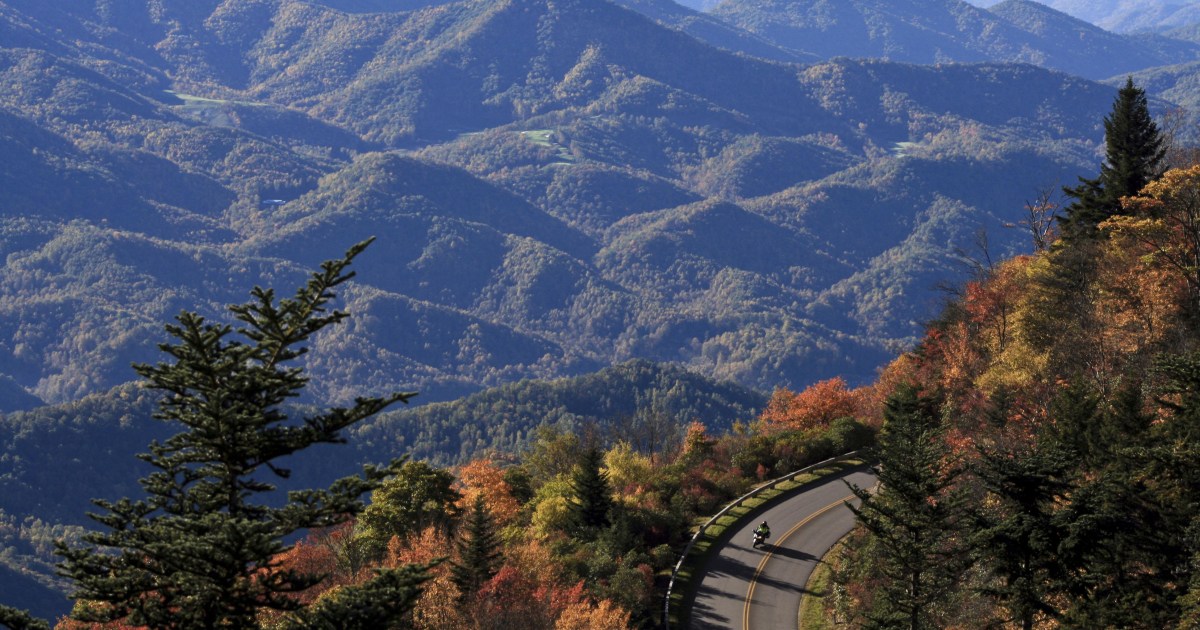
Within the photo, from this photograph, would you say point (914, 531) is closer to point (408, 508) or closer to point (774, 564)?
point (774, 564)

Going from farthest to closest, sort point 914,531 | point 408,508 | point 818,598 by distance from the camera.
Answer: point 408,508 → point 818,598 → point 914,531

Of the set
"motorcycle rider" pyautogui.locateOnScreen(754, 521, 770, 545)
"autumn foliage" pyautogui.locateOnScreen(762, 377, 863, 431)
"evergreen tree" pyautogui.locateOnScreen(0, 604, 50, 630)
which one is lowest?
"evergreen tree" pyautogui.locateOnScreen(0, 604, 50, 630)

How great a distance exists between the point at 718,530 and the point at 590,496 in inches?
320

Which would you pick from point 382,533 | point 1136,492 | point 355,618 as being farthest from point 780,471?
point 355,618

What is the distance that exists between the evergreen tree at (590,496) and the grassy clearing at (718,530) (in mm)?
6140

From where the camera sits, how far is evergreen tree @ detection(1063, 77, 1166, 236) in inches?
2958

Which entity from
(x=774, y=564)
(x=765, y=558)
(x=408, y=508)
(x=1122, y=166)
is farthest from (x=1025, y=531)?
(x=1122, y=166)

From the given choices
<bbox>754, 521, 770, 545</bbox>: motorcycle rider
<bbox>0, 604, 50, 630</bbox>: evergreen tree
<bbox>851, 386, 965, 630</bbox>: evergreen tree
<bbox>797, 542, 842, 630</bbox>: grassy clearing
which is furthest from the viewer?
<bbox>754, 521, 770, 545</bbox>: motorcycle rider

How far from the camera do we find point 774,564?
6369 cm

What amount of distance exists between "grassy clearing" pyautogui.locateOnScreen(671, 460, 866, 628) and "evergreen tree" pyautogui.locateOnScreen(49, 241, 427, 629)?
40735 millimetres

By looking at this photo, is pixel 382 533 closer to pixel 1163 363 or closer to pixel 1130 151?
pixel 1163 363

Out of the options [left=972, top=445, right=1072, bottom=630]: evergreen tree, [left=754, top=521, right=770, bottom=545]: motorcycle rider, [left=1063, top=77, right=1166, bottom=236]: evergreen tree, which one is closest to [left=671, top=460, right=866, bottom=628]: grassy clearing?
[left=754, top=521, right=770, bottom=545]: motorcycle rider

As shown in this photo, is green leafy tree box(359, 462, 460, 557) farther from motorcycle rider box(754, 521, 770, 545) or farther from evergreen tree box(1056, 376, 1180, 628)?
evergreen tree box(1056, 376, 1180, 628)

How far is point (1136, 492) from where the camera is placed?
1547 inches
